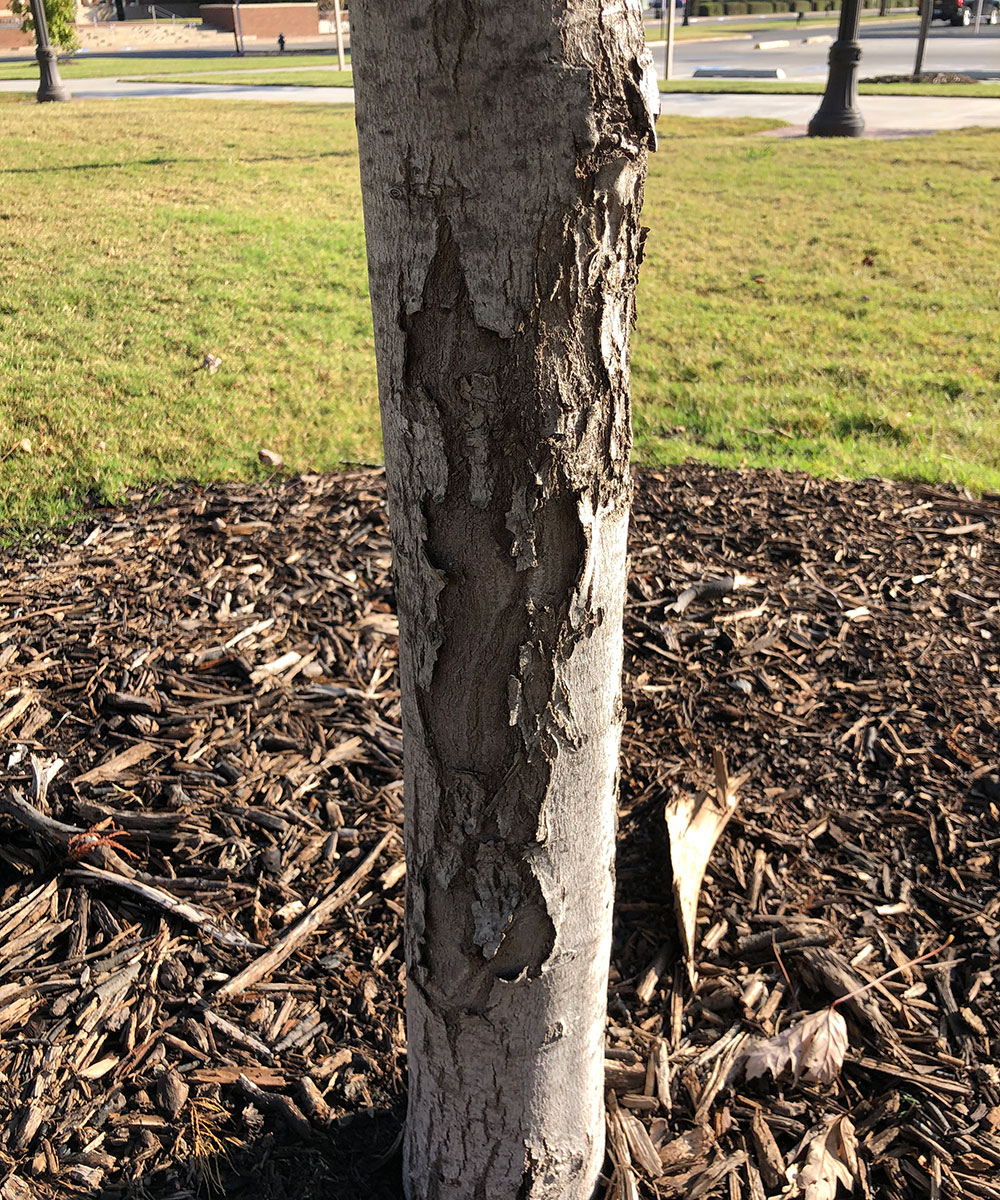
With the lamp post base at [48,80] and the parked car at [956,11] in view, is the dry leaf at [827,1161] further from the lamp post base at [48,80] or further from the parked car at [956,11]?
the parked car at [956,11]

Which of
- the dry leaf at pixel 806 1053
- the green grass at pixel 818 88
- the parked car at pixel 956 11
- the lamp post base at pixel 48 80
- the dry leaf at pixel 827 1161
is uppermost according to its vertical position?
the parked car at pixel 956 11

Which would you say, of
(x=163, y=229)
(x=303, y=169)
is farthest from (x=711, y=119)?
(x=163, y=229)

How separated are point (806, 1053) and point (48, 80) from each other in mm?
21469

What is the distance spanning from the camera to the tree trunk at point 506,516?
1.29m

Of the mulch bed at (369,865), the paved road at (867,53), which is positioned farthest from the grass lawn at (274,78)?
the mulch bed at (369,865)

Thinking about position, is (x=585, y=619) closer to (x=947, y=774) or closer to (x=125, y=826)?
(x=125, y=826)

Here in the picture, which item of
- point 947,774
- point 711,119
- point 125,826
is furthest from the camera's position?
point 711,119

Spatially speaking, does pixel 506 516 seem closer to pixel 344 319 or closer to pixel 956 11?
pixel 344 319

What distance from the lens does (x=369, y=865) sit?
2.80 metres

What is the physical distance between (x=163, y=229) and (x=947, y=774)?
8.19 meters

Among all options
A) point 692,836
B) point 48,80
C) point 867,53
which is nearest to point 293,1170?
point 692,836

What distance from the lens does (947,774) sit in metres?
3.21

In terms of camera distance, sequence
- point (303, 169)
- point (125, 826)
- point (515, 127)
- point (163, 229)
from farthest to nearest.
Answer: point (303, 169)
point (163, 229)
point (125, 826)
point (515, 127)

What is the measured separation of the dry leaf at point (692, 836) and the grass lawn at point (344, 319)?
2.76 meters
